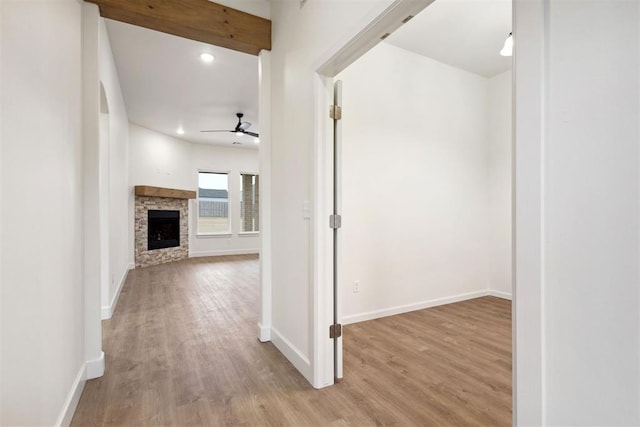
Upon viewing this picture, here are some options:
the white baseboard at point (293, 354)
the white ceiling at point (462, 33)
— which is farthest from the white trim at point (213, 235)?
the white ceiling at point (462, 33)

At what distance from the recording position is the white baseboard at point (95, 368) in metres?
2.10

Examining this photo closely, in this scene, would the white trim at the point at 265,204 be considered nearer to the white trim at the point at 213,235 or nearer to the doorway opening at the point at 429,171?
the doorway opening at the point at 429,171

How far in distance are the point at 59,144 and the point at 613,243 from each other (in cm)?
219

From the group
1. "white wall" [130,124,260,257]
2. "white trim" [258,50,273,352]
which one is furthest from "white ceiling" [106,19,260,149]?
"white trim" [258,50,273,352]

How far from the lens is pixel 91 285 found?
210 cm

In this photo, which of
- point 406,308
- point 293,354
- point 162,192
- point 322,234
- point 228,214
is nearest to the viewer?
point 322,234

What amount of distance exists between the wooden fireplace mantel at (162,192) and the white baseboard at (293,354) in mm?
5070

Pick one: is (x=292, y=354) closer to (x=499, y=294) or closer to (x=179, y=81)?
(x=499, y=294)

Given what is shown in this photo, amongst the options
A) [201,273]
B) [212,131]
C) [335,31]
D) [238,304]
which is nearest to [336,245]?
[335,31]

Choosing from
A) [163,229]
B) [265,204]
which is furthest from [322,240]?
[163,229]

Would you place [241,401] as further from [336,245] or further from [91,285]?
[91,285]

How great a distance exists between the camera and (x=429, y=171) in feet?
12.3

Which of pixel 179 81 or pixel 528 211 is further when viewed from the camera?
pixel 179 81

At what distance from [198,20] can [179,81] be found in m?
2.24
